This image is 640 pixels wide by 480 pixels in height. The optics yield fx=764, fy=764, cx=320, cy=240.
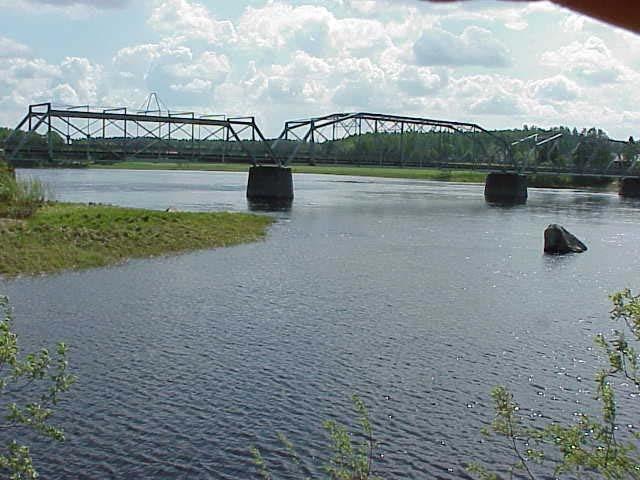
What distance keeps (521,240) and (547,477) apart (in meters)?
41.8

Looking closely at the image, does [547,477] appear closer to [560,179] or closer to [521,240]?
[521,240]

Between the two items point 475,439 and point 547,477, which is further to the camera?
point 475,439

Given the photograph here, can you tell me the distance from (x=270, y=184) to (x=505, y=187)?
1620 inches

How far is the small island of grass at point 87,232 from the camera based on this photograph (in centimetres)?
3728

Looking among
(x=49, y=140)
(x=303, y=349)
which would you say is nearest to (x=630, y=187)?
(x=49, y=140)

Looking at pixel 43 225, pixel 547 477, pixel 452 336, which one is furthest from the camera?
pixel 43 225

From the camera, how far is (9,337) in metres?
10.5

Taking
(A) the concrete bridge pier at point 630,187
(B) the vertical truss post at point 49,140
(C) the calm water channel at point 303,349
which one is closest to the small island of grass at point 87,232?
(C) the calm water channel at point 303,349

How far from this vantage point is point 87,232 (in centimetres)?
4288

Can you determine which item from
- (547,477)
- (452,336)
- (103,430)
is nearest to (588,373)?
(452,336)

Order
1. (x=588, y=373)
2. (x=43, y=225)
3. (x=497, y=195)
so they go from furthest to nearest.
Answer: (x=497, y=195) → (x=43, y=225) → (x=588, y=373)

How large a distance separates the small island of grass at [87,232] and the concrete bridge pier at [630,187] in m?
97.4

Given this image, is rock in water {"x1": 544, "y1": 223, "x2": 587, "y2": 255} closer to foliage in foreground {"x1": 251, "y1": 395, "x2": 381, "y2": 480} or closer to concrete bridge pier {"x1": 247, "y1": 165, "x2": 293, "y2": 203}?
foliage in foreground {"x1": 251, "y1": 395, "x2": 381, "y2": 480}

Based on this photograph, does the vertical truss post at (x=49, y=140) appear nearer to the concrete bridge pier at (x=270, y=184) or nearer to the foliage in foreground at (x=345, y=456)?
the concrete bridge pier at (x=270, y=184)
